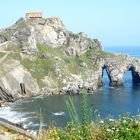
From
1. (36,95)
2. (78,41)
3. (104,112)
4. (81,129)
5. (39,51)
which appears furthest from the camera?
(78,41)

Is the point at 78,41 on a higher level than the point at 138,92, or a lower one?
higher

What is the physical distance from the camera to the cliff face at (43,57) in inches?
5999

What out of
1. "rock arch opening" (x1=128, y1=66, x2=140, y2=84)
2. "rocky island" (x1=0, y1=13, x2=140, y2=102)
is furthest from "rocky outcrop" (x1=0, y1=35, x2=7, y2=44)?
"rock arch opening" (x1=128, y1=66, x2=140, y2=84)

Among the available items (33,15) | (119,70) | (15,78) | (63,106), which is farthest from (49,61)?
(63,106)

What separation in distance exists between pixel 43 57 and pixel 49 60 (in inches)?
103

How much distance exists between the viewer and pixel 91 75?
171 m

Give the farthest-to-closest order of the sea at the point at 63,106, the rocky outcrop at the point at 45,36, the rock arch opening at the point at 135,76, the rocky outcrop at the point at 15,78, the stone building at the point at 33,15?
the rock arch opening at the point at 135,76 < the stone building at the point at 33,15 < the rocky outcrop at the point at 45,36 < the rocky outcrop at the point at 15,78 < the sea at the point at 63,106

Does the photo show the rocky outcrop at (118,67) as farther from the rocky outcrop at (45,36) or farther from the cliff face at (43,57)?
the rocky outcrop at (45,36)

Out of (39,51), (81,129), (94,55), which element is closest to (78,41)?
(94,55)

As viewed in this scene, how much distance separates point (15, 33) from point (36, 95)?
31845mm

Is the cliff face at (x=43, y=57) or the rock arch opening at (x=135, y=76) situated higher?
the cliff face at (x=43, y=57)

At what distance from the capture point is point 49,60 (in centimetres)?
16775

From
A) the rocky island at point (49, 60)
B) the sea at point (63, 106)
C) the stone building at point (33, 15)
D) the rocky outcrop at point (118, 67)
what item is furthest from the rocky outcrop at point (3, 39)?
the sea at point (63, 106)

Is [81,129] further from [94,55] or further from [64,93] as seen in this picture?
[94,55]
